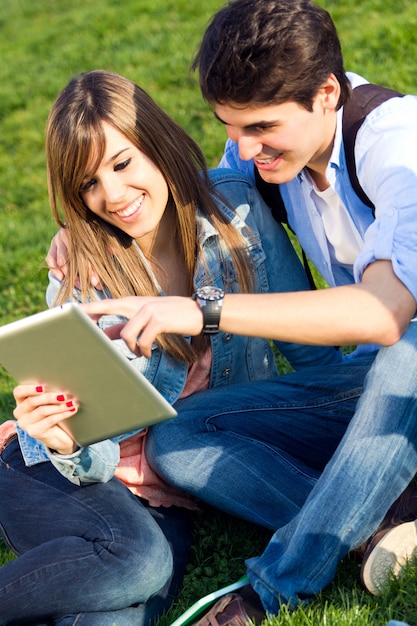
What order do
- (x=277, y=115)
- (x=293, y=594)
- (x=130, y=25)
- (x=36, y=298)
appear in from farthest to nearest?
1. (x=130, y=25)
2. (x=36, y=298)
3. (x=277, y=115)
4. (x=293, y=594)

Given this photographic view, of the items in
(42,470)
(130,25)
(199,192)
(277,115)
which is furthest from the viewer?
(130,25)

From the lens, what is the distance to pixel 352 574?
296 centimetres

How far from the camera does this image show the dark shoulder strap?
3.05 meters

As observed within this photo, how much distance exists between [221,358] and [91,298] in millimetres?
578

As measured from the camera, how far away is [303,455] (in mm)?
3355

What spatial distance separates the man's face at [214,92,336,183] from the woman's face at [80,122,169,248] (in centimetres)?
38

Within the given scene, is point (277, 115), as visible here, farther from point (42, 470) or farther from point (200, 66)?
point (42, 470)

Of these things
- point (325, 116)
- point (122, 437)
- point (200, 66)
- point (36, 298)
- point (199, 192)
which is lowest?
point (36, 298)

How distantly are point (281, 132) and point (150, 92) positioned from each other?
184 inches

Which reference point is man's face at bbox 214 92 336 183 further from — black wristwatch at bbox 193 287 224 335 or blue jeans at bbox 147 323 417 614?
blue jeans at bbox 147 323 417 614

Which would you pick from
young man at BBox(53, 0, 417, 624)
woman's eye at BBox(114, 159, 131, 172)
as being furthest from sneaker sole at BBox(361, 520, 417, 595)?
woman's eye at BBox(114, 159, 131, 172)

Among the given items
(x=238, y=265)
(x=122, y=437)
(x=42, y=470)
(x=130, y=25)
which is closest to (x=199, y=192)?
(x=238, y=265)

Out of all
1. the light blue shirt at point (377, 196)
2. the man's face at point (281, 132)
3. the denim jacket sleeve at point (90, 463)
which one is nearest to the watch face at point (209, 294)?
the light blue shirt at point (377, 196)

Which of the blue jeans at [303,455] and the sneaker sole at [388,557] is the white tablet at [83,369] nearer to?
the blue jeans at [303,455]
